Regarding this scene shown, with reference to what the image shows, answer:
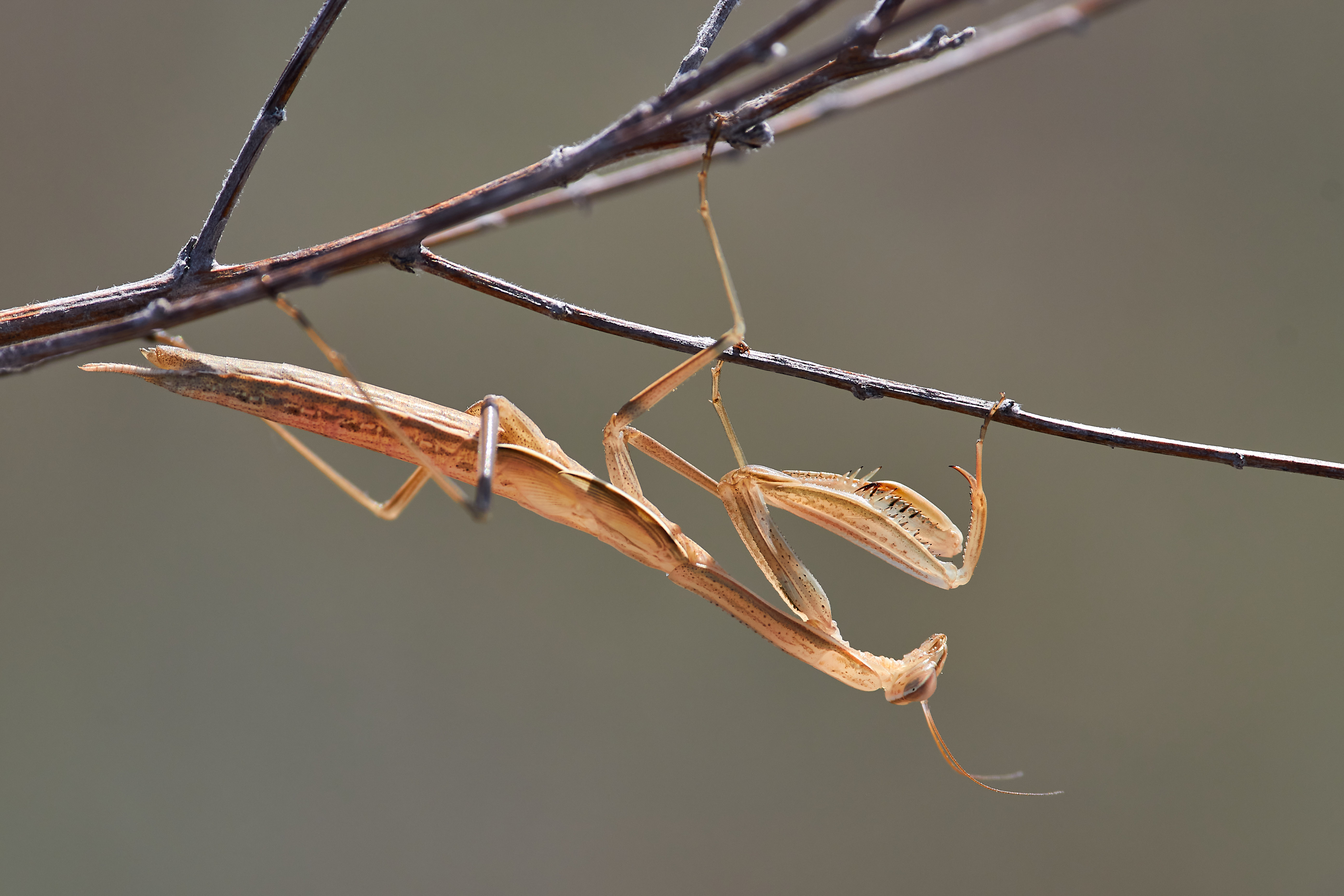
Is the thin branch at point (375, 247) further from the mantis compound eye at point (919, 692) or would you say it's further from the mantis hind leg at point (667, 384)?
the mantis compound eye at point (919, 692)

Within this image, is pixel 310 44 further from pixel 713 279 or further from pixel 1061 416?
pixel 1061 416

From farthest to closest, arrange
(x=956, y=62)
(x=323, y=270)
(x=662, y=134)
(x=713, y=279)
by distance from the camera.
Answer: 1. (x=713, y=279)
2. (x=662, y=134)
3. (x=323, y=270)
4. (x=956, y=62)

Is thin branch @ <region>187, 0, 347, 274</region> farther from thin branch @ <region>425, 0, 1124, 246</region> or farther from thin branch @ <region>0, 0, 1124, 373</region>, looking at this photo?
Answer: thin branch @ <region>425, 0, 1124, 246</region>

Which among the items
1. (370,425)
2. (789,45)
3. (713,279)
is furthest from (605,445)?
(789,45)

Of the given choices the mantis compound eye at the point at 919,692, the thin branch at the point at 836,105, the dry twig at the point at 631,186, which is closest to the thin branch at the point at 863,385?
the dry twig at the point at 631,186

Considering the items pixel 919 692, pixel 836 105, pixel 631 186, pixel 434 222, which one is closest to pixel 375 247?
pixel 434 222

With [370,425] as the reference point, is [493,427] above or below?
below
